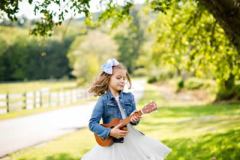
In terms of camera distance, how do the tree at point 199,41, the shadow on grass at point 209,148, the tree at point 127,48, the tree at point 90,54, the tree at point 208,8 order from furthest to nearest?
the tree at point 127,48 → the tree at point 90,54 → the tree at point 199,41 → the shadow on grass at point 209,148 → the tree at point 208,8

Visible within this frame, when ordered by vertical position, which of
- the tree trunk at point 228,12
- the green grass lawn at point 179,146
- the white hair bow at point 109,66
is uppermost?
the tree trunk at point 228,12

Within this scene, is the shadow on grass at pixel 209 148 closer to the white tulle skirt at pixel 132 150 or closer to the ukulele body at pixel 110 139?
the white tulle skirt at pixel 132 150

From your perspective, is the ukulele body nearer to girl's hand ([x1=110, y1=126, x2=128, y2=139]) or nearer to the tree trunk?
girl's hand ([x1=110, y1=126, x2=128, y2=139])

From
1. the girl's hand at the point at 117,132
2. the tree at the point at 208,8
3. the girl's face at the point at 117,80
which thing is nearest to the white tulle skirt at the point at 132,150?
the girl's hand at the point at 117,132

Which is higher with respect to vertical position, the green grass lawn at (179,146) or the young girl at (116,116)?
the young girl at (116,116)

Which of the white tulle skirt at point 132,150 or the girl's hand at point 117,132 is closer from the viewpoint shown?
the girl's hand at point 117,132

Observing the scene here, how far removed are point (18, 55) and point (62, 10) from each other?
96.9 m

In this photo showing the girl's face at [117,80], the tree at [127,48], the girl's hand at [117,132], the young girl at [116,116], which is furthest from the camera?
the tree at [127,48]

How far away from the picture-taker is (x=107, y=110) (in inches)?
223

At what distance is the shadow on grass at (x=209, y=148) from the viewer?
33.8 feet

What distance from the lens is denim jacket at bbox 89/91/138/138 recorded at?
5500mm

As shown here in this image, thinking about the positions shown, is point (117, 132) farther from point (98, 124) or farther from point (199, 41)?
point (199, 41)

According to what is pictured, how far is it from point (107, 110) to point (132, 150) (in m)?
0.54

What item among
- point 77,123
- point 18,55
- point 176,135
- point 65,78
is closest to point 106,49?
point 18,55
